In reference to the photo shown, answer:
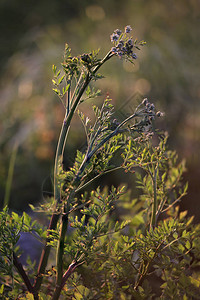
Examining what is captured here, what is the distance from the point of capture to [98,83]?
2166 mm

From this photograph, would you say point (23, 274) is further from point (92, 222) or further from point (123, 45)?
point (123, 45)

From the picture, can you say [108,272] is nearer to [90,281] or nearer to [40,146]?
[90,281]

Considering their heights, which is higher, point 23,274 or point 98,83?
point 98,83

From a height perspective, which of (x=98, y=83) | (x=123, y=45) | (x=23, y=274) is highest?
(x=98, y=83)

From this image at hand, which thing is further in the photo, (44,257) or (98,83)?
(98,83)

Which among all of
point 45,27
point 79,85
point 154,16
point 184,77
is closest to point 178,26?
point 154,16

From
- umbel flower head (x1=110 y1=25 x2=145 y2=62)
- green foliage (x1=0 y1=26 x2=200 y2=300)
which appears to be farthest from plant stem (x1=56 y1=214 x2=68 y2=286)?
umbel flower head (x1=110 y1=25 x2=145 y2=62)

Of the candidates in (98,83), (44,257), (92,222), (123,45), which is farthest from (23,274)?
(98,83)

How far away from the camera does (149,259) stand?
66 centimetres

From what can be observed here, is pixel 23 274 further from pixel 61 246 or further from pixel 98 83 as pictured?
pixel 98 83

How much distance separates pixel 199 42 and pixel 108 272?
224 cm

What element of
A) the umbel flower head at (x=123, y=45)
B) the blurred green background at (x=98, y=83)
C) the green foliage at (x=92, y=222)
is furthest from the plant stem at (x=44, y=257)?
the blurred green background at (x=98, y=83)

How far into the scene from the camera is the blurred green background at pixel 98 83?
80.1 inches

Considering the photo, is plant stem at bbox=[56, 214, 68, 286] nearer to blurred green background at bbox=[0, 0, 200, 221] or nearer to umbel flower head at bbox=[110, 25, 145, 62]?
umbel flower head at bbox=[110, 25, 145, 62]
